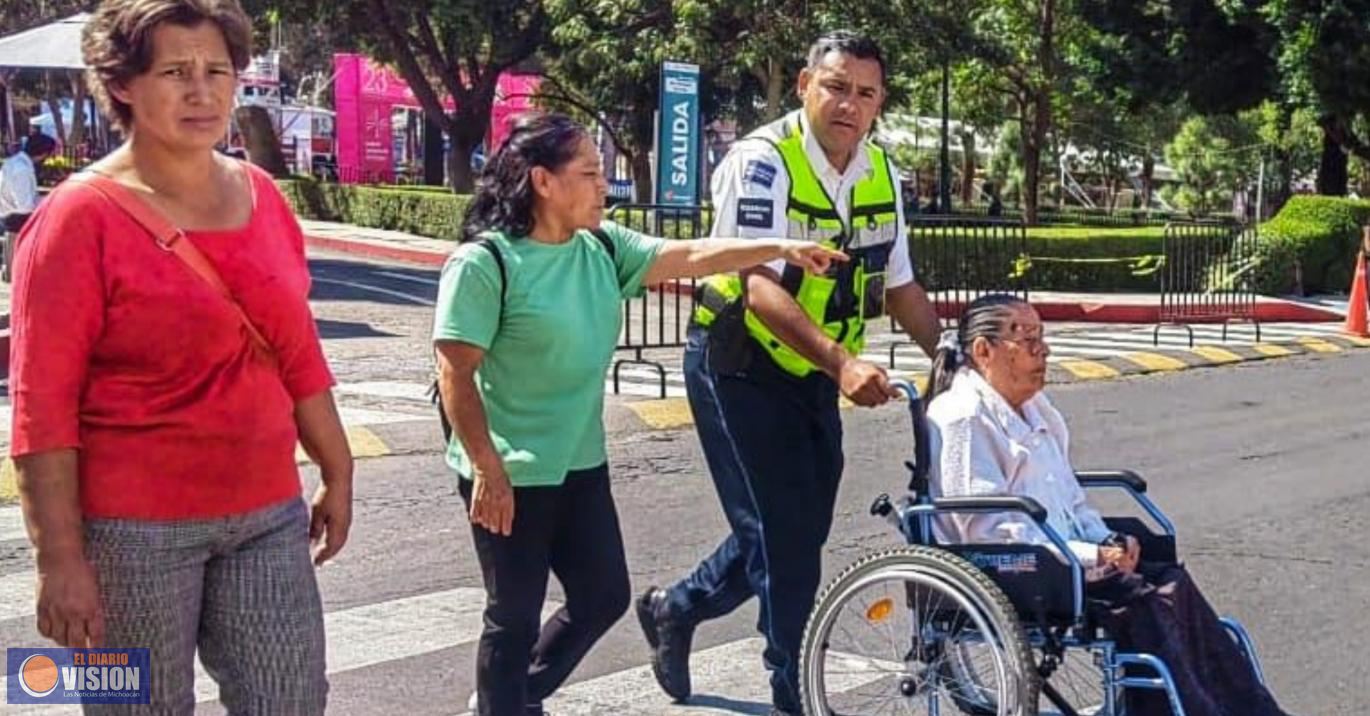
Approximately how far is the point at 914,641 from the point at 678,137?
572 inches

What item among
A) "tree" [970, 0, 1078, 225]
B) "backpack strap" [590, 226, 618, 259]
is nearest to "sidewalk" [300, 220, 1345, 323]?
"tree" [970, 0, 1078, 225]

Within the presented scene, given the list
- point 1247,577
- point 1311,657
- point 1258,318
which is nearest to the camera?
point 1311,657

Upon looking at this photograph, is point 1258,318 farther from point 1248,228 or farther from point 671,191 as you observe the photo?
point 671,191

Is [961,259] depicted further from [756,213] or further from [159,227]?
[159,227]

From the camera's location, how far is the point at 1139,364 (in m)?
14.1

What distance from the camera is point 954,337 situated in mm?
4645

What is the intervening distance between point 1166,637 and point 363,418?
6.80 m

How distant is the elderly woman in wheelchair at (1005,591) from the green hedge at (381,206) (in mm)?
22668

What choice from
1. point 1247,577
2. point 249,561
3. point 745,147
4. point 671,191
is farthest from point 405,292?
point 249,561

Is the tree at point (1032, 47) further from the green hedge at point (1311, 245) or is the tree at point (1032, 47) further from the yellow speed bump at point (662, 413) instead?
the yellow speed bump at point (662, 413)

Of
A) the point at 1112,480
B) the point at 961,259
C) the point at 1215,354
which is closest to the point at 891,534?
the point at 1112,480

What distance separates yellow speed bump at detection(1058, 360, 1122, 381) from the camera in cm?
1344

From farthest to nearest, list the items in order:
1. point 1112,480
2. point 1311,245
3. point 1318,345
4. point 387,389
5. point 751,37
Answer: point 751,37 → point 1311,245 → point 1318,345 → point 387,389 → point 1112,480

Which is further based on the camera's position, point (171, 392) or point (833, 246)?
point (833, 246)
